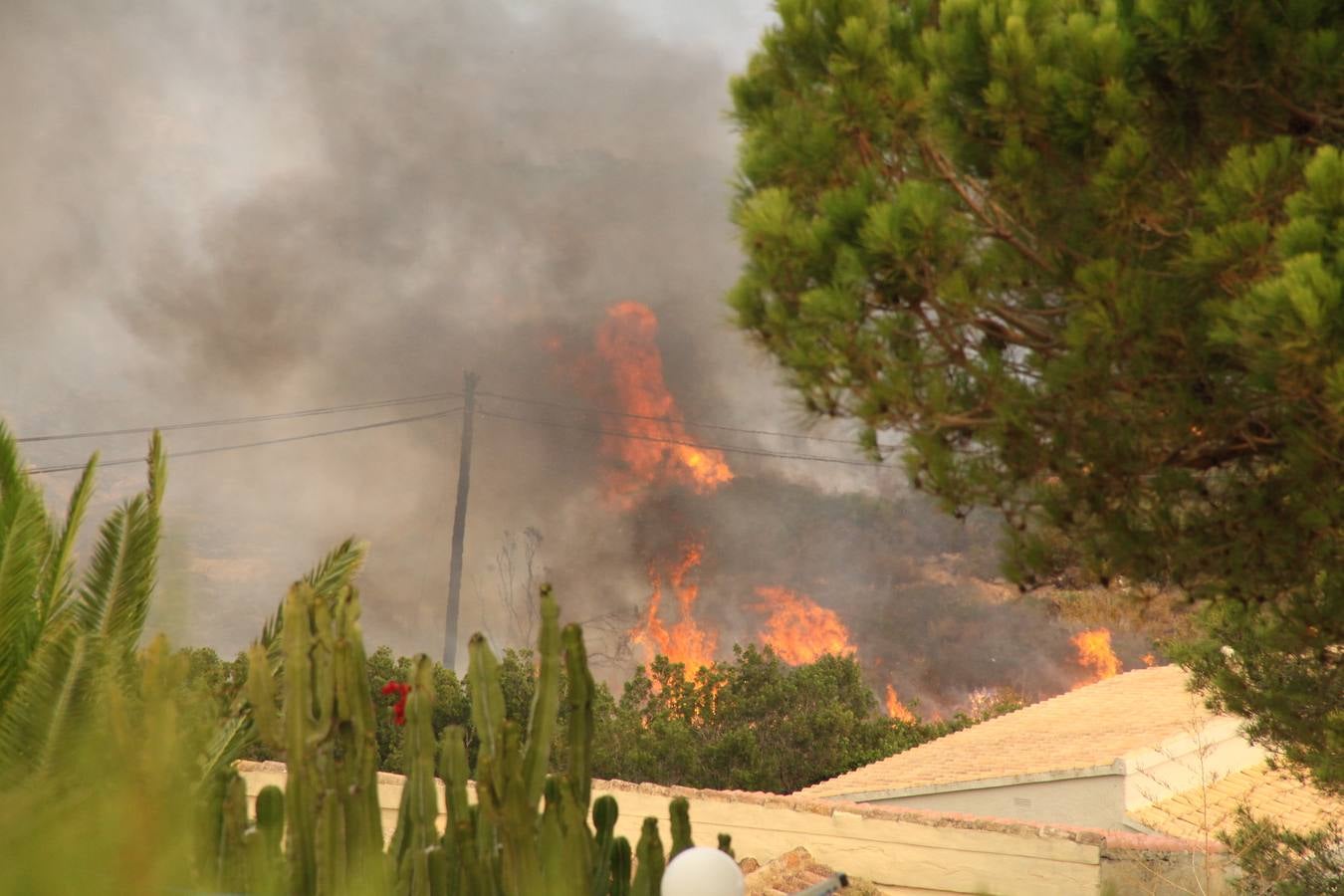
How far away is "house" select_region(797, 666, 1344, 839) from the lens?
888 cm

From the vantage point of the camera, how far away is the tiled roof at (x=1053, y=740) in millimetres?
9898

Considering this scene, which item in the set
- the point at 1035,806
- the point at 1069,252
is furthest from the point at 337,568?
the point at 1035,806

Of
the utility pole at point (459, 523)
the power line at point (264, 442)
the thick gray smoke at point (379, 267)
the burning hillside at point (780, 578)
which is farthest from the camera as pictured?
the burning hillside at point (780, 578)

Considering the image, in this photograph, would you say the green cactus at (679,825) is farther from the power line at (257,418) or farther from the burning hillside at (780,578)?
the power line at (257,418)

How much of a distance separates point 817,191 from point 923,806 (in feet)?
25.6

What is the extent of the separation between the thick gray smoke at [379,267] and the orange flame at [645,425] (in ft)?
1.46

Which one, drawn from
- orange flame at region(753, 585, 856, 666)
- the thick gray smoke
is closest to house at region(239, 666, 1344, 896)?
orange flame at region(753, 585, 856, 666)

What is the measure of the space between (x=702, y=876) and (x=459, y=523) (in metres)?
26.2

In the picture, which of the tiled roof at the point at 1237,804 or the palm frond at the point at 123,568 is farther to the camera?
the tiled roof at the point at 1237,804

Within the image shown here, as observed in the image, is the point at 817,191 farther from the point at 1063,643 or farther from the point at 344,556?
the point at 1063,643

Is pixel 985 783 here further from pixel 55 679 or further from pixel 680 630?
pixel 680 630

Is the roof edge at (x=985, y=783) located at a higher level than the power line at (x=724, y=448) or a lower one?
lower

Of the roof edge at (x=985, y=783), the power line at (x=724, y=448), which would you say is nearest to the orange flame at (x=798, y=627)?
the power line at (x=724, y=448)

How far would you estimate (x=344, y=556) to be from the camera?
4816mm
